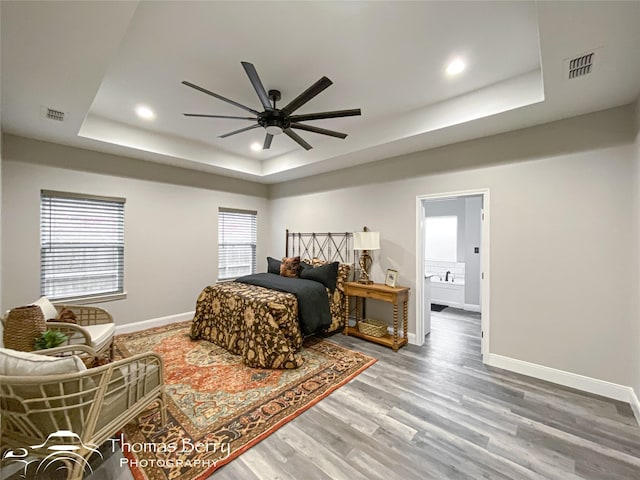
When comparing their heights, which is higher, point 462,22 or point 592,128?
point 462,22

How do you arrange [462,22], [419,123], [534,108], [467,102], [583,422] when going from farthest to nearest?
[419,123] < [467,102] < [534,108] < [583,422] < [462,22]

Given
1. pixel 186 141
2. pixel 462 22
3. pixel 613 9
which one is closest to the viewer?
pixel 613 9

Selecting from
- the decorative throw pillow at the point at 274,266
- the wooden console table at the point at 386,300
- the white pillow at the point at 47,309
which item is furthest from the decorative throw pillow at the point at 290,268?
the white pillow at the point at 47,309

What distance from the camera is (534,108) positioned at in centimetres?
249

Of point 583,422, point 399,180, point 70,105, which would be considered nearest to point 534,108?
point 399,180

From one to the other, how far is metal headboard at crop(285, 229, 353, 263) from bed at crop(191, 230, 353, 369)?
0.06ft

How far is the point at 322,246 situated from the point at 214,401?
3163mm

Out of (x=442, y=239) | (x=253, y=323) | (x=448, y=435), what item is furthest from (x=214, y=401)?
(x=442, y=239)

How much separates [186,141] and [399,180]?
3.45 m

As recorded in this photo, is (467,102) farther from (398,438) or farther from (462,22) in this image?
(398,438)

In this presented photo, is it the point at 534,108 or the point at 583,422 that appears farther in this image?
the point at 534,108

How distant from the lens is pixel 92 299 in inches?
146

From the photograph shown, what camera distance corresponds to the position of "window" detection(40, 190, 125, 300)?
3443 mm

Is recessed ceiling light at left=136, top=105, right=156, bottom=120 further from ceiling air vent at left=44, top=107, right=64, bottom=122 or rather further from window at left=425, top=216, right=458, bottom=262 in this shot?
window at left=425, top=216, right=458, bottom=262
